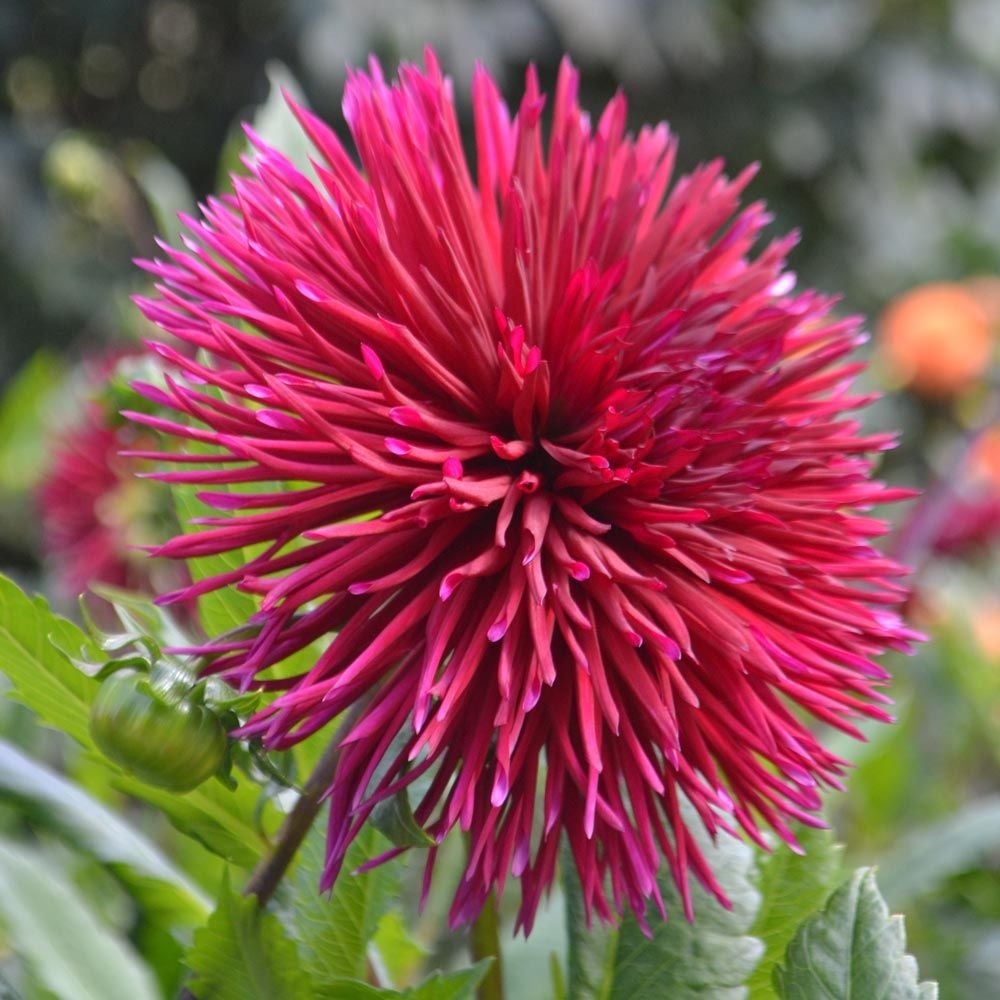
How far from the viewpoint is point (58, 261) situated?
2.31 metres

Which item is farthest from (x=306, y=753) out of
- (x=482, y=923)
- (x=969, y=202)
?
(x=969, y=202)

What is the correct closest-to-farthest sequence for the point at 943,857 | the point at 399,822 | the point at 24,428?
1. the point at 399,822
2. the point at 943,857
3. the point at 24,428

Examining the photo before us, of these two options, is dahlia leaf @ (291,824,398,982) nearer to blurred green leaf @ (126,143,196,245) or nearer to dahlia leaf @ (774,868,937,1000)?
dahlia leaf @ (774,868,937,1000)

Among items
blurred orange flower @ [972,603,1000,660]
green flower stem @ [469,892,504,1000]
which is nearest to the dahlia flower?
green flower stem @ [469,892,504,1000]

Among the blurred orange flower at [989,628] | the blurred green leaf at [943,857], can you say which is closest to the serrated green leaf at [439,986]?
the blurred green leaf at [943,857]

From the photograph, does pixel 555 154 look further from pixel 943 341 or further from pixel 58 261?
pixel 58 261

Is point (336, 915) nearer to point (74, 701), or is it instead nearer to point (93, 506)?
point (74, 701)

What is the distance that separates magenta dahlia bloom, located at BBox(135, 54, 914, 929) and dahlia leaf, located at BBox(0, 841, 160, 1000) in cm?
13

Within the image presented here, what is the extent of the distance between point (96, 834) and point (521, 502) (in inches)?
7.5

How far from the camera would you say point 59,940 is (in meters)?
0.44

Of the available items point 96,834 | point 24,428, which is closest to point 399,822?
point 96,834

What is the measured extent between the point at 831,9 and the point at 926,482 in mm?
1722

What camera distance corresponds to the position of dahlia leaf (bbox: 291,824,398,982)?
1.35ft

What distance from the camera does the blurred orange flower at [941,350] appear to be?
4.07ft
